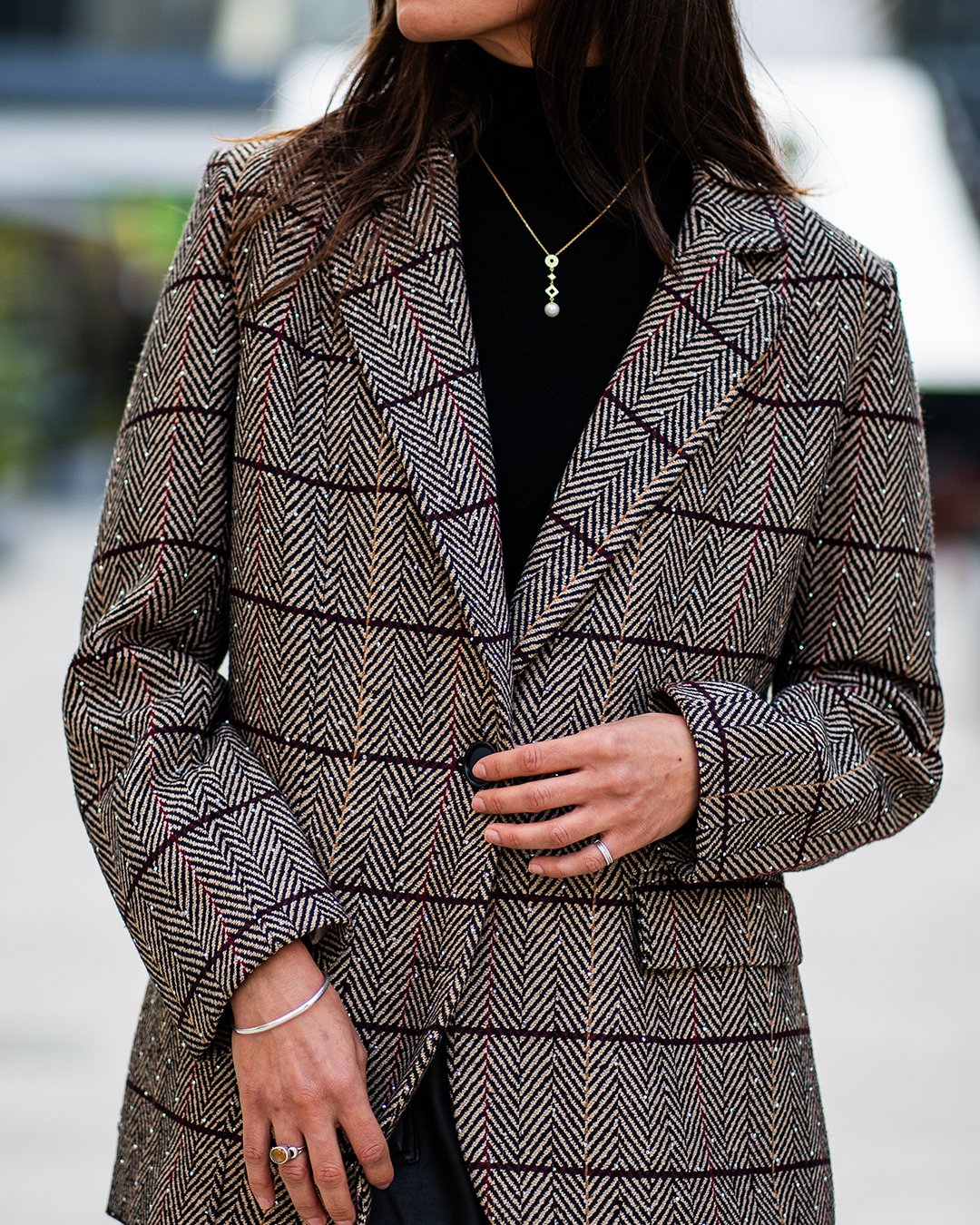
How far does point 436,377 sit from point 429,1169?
2.59ft

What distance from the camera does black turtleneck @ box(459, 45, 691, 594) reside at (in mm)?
1602

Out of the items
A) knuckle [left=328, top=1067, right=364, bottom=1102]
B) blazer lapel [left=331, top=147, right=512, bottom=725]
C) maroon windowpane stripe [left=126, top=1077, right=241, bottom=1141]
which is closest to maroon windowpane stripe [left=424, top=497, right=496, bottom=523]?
blazer lapel [left=331, top=147, right=512, bottom=725]

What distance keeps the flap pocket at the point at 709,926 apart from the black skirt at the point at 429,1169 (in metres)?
0.24

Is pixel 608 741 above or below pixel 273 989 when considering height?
above

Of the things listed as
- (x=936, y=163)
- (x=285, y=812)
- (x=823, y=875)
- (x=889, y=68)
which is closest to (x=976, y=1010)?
(x=823, y=875)

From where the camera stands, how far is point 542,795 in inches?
57.6

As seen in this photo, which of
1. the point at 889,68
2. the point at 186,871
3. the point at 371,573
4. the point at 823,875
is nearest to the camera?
the point at 186,871

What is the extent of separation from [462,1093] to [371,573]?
518 millimetres

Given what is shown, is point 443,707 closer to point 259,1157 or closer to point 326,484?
point 326,484

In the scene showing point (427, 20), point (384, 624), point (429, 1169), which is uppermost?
point (427, 20)

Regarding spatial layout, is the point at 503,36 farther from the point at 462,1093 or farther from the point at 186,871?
the point at 462,1093

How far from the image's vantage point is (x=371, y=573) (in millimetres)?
1509

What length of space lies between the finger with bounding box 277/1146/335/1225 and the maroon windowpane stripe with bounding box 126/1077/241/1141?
0.27ft

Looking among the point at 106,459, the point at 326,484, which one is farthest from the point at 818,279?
the point at 106,459
